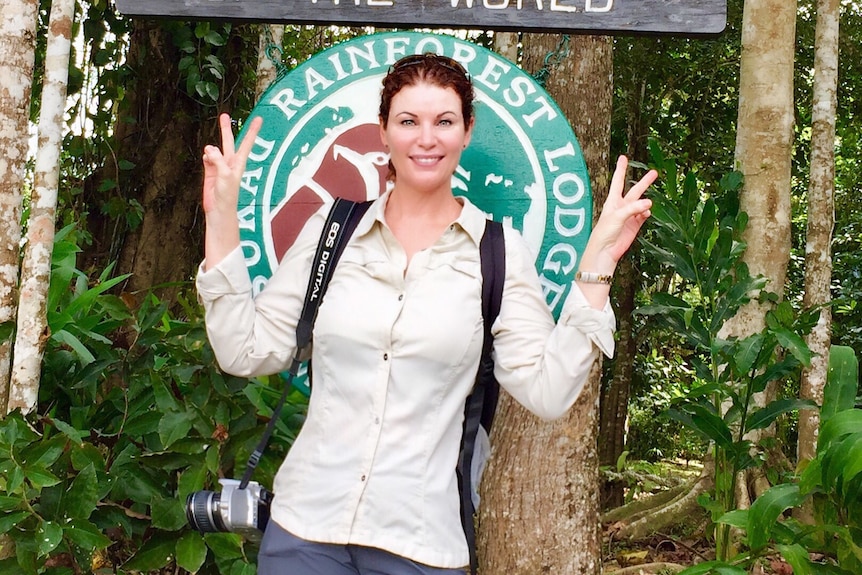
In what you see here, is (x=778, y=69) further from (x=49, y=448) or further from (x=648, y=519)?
(x=49, y=448)

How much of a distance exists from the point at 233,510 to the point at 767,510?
1524 mm

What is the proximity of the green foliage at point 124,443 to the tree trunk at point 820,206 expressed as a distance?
373cm

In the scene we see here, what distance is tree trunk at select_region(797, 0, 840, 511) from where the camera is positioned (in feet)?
17.9

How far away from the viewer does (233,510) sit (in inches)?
81.8

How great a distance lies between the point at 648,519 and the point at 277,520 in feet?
14.1

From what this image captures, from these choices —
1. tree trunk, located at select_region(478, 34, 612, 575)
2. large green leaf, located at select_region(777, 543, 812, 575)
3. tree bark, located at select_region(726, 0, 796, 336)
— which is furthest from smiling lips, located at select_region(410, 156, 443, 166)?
tree bark, located at select_region(726, 0, 796, 336)

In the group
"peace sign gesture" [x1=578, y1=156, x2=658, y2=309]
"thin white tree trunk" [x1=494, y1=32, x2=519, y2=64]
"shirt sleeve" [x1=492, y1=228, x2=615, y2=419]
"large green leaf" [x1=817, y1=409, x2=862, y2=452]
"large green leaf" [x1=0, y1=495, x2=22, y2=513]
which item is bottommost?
"large green leaf" [x1=0, y1=495, x2=22, y2=513]

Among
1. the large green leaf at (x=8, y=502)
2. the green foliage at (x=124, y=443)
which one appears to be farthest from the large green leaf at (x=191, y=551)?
the large green leaf at (x=8, y=502)

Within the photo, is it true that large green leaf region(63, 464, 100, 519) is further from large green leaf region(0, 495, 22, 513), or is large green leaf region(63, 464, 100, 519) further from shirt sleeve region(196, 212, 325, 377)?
shirt sleeve region(196, 212, 325, 377)

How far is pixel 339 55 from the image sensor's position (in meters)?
2.64

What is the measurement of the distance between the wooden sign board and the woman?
21.1 inches

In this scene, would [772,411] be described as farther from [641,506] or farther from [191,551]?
[641,506]

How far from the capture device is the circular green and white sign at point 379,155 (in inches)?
100.0

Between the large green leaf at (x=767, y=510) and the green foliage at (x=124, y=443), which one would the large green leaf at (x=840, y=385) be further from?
the green foliage at (x=124, y=443)
